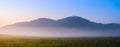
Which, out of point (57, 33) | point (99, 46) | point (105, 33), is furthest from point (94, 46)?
point (105, 33)

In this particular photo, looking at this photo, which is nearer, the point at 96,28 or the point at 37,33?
the point at 37,33

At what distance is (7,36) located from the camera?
75.2 ft

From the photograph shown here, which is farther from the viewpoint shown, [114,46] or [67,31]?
[67,31]

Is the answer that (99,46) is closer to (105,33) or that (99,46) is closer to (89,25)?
(105,33)

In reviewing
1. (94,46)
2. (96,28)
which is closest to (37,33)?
(94,46)

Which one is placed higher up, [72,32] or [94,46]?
[72,32]

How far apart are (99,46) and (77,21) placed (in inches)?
1169

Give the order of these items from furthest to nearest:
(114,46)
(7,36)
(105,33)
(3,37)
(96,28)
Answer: (96,28)
(105,33)
(7,36)
(3,37)
(114,46)

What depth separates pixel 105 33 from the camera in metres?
32.0

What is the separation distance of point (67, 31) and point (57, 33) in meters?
1.35

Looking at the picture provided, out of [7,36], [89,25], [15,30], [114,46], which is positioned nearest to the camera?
[114,46]

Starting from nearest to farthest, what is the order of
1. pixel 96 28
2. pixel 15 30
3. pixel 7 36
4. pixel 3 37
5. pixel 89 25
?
1. pixel 3 37
2. pixel 7 36
3. pixel 15 30
4. pixel 96 28
5. pixel 89 25

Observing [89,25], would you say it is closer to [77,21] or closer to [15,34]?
[77,21]

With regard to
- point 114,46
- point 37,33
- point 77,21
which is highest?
point 77,21
